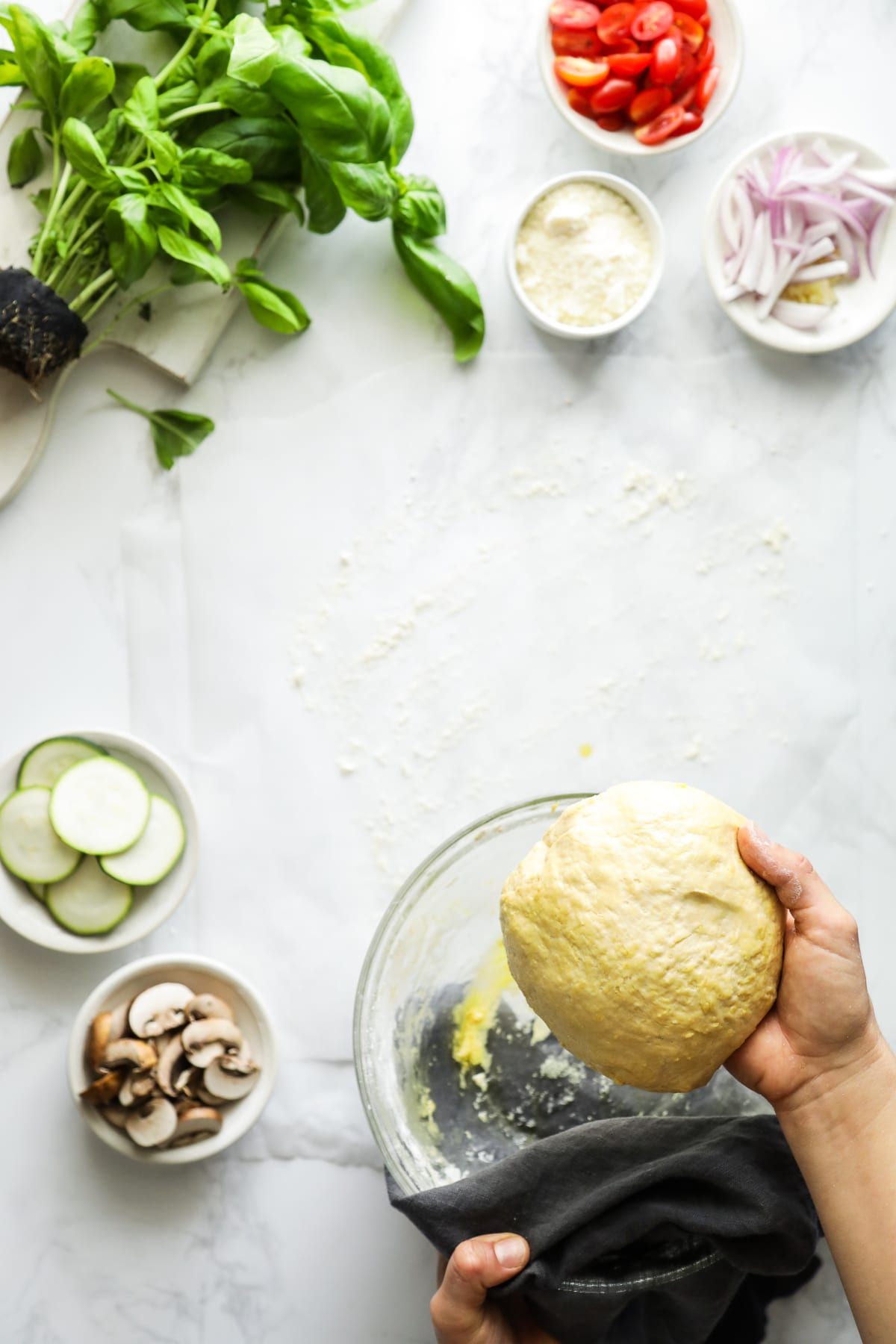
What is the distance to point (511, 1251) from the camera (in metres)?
1.57

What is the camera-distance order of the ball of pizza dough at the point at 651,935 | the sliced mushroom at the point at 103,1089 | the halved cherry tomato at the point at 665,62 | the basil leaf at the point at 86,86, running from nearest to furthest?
the ball of pizza dough at the point at 651,935
the basil leaf at the point at 86,86
the sliced mushroom at the point at 103,1089
the halved cherry tomato at the point at 665,62

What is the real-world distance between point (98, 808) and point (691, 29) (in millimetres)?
1761

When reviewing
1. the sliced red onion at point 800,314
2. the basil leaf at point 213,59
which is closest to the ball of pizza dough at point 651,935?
the sliced red onion at point 800,314

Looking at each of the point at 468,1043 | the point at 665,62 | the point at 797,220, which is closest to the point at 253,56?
the point at 665,62

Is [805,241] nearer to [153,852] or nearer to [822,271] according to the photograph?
[822,271]

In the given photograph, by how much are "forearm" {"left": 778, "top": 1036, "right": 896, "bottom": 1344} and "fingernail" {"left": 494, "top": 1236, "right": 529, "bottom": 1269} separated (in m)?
0.43

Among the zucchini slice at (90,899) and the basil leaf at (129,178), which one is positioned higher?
Result: the basil leaf at (129,178)

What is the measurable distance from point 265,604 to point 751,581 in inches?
36.9

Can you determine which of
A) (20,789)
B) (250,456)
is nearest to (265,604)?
(250,456)

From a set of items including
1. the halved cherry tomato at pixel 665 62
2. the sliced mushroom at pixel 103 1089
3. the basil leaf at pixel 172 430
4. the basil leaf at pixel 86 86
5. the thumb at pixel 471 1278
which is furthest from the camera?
the basil leaf at pixel 172 430

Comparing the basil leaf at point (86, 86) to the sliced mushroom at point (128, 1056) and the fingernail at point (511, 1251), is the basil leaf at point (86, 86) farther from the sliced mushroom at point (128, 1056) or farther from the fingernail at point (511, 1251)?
the fingernail at point (511, 1251)

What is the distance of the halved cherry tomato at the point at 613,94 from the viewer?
6.23 ft

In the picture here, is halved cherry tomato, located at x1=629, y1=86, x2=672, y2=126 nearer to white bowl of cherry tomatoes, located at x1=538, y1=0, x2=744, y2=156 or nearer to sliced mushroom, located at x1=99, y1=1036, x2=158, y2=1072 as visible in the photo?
white bowl of cherry tomatoes, located at x1=538, y1=0, x2=744, y2=156

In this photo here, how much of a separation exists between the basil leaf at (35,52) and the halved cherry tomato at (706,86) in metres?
1.13
